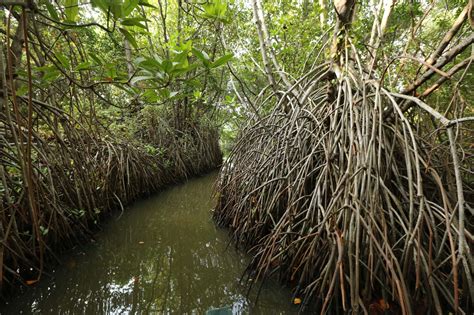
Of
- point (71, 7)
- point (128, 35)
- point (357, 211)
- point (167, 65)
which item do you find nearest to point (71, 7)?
point (71, 7)

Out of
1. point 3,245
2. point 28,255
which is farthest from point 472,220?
point 28,255

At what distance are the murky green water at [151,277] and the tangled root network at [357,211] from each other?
0.73 feet

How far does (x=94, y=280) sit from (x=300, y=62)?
4.96 metres

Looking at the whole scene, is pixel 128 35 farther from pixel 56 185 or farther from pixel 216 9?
pixel 56 185

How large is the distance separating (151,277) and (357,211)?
1525 mm

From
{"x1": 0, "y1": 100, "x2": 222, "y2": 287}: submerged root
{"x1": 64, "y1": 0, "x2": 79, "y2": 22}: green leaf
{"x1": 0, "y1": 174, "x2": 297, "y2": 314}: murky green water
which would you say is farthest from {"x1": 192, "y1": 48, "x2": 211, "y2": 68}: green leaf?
{"x1": 0, "y1": 174, "x2": 297, "y2": 314}: murky green water

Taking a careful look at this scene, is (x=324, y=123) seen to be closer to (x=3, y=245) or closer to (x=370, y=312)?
(x=370, y=312)

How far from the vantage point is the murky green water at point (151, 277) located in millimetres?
1612

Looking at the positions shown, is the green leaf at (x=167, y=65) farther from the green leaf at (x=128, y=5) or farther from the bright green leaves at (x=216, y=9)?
the bright green leaves at (x=216, y=9)

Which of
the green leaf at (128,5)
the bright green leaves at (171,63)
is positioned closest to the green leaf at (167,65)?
the bright green leaves at (171,63)

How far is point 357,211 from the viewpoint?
1280 millimetres

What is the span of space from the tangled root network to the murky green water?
22 centimetres

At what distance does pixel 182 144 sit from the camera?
17.4ft

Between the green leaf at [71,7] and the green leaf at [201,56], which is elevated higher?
the green leaf at [71,7]
